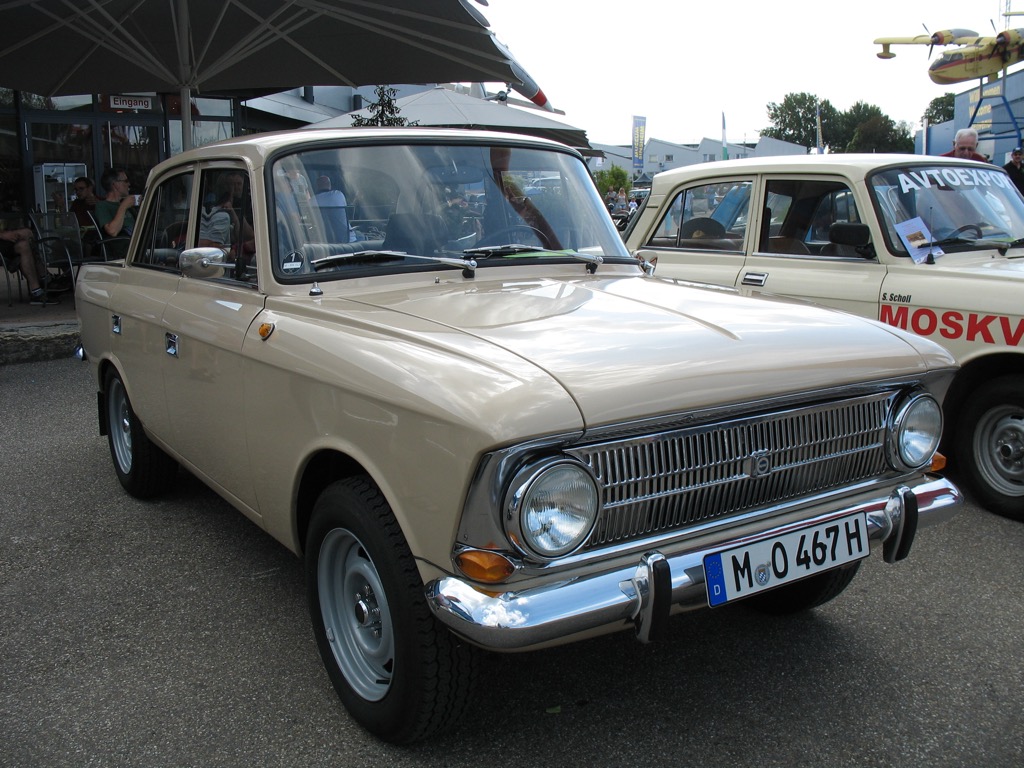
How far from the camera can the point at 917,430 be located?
109 inches

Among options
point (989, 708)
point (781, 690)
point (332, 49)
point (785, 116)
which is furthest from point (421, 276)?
point (785, 116)

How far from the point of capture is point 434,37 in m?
9.19

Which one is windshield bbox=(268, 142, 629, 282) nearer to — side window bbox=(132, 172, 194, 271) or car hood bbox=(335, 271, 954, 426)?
car hood bbox=(335, 271, 954, 426)

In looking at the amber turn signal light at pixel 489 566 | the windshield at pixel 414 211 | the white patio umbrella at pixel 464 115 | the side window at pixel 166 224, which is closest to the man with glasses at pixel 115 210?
the white patio umbrella at pixel 464 115

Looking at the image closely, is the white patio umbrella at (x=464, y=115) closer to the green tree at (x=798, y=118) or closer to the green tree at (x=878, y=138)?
the green tree at (x=878, y=138)

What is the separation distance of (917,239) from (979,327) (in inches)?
27.3

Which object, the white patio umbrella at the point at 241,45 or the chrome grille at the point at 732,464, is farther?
the white patio umbrella at the point at 241,45

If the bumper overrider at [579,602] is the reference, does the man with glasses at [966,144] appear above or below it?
above

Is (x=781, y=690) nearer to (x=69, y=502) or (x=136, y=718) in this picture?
(x=136, y=718)

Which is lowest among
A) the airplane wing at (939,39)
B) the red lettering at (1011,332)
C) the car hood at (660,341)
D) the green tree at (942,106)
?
the red lettering at (1011,332)

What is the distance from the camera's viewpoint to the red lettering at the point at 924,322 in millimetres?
4582

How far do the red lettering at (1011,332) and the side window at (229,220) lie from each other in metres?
3.45

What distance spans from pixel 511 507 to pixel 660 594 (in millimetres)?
429

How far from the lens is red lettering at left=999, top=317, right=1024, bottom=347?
4230 millimetres
